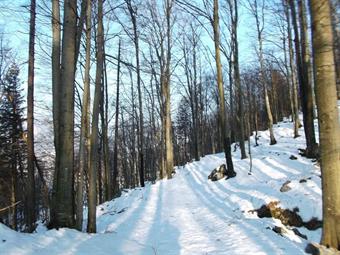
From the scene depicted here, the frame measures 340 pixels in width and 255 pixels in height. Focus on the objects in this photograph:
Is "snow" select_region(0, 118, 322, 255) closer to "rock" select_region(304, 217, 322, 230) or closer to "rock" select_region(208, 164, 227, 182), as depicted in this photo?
"rock" select_region(304, 217, 322, 230)

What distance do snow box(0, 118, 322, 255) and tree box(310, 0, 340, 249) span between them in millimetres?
1379

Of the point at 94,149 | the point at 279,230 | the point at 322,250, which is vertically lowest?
the point at 279,230

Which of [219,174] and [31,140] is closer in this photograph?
[31,140]

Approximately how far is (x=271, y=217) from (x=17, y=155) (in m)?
19.3

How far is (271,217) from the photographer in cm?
1174

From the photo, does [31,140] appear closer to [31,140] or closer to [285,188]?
[31,140]

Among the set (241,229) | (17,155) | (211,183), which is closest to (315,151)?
(211,183)

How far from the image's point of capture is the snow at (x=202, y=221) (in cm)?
783

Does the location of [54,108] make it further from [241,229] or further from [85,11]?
[241,229]

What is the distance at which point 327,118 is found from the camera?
6.45m

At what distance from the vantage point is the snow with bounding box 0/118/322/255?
25.7 feet

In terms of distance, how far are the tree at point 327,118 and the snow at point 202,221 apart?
1.38 meters

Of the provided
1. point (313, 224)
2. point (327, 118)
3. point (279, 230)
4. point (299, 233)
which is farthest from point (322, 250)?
point (313, 224)

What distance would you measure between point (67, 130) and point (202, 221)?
210 inches
